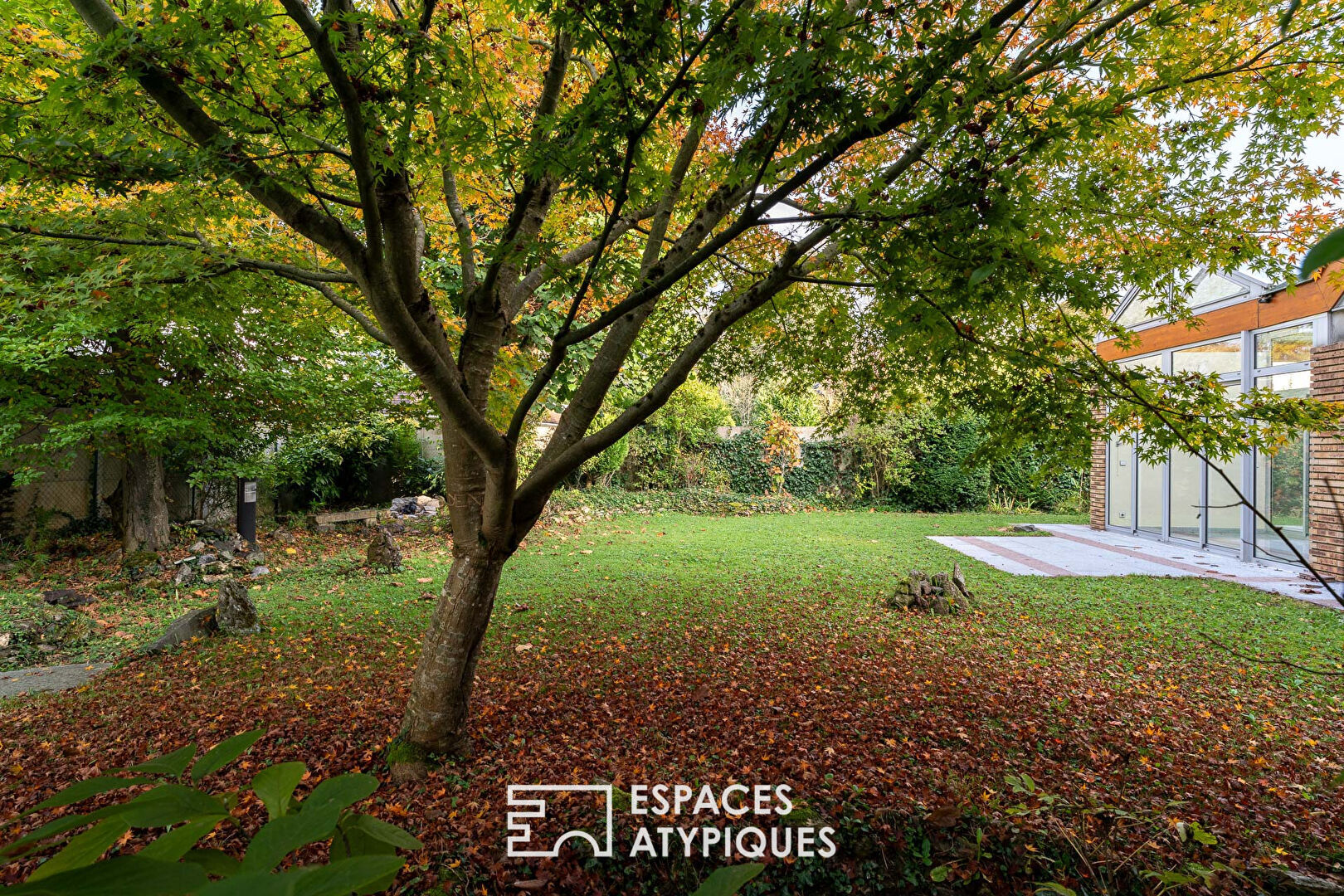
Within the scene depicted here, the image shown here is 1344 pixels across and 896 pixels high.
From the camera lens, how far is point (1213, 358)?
32.6 ft

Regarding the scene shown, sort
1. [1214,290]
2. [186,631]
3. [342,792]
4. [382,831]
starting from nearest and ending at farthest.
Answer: [342,792] < [382,831] < [186,631] < [1214,290]

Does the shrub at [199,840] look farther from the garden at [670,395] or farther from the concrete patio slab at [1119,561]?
the concrete patio slab at [1119,561]

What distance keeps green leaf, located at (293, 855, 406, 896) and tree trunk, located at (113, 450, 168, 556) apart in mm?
10270

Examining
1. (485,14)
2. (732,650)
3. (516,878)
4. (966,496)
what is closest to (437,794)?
(516,878)

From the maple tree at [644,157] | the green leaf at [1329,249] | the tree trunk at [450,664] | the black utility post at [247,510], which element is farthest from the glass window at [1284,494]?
the black utility post at [247,510]

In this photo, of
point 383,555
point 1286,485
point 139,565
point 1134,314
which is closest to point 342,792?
point 383,555

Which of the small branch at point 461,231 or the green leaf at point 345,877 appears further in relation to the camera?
the small branch at point 461,231

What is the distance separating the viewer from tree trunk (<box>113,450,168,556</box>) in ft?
27.5

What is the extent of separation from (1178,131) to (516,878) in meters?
5.42

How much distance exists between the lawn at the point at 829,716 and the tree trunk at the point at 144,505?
840 millimetres

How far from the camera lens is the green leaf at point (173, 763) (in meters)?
0.66

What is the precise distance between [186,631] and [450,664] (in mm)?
4008

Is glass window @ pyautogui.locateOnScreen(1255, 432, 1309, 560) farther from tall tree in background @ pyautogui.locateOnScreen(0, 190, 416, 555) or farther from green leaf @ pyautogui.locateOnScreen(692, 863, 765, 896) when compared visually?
tall tree in background @ pyautogui.locateOnScreen(0, 190, 416, 555)

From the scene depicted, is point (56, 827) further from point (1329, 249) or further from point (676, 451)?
point (676, 451)
